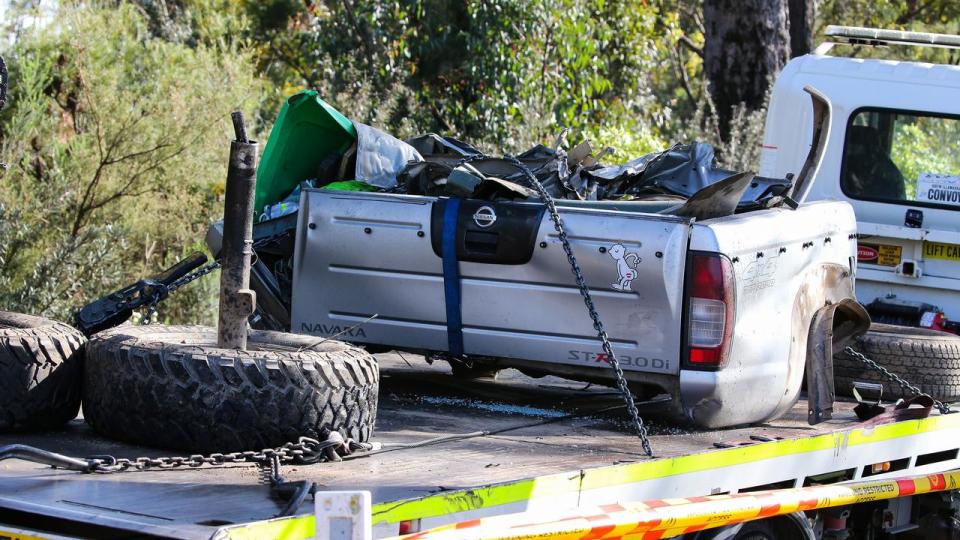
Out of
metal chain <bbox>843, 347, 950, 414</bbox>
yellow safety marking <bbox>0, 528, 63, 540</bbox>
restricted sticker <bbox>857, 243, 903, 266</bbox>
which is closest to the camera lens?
yellow safety marking <bbox>0, 528, 63, 540</bbox>

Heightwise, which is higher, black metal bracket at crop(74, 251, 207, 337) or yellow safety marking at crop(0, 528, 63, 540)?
black metal bracket at crop(74, 251, 207, 337)

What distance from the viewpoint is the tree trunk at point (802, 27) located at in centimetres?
1788

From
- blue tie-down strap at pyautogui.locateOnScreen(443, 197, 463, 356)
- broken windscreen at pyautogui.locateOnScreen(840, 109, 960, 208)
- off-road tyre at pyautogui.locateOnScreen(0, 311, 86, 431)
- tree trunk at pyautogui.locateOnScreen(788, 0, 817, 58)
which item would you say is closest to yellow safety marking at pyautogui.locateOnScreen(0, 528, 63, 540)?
off-road tyre at pyautogui.locateOnScreen(0, 311, 86, 431)

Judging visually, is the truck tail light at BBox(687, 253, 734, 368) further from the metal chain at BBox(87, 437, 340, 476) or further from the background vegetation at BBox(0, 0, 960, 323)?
the background vegetation at BBox(0, 0, 960, 323)

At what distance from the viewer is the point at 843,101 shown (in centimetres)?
825

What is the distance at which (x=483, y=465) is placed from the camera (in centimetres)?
426

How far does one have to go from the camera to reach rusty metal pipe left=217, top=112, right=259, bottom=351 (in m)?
4.32

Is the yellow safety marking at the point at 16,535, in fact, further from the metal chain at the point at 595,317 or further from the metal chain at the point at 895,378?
the metal chain at the point at 895,378

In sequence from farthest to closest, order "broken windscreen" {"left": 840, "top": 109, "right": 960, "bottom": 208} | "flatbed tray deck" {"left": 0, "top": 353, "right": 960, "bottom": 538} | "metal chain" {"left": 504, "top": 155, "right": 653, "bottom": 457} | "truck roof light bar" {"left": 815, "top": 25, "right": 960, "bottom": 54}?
"truck roof light bar" {"left": 815, "top": 25, "right": 960, "bottom": 54} < "broken windscreen" {"left": 840, "top": 109, "right": 960, "bottom": 208} < "metal chain" {"left": 504, "top": 155, "right": 653, "bottom": 457} < "flatbed tray deck" {"left": 0, "top": 353, "right": 960, "bottom": 538}

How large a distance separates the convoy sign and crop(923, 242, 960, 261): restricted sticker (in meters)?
0.33

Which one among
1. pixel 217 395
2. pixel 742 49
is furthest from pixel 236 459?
pixel 742 49

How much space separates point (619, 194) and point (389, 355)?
5.02 ft

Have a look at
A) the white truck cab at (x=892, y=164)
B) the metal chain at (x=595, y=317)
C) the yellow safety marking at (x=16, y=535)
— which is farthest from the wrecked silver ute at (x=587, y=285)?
the white truck cab at (x=892, y=164)

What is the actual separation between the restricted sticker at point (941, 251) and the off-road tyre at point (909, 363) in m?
1.44
